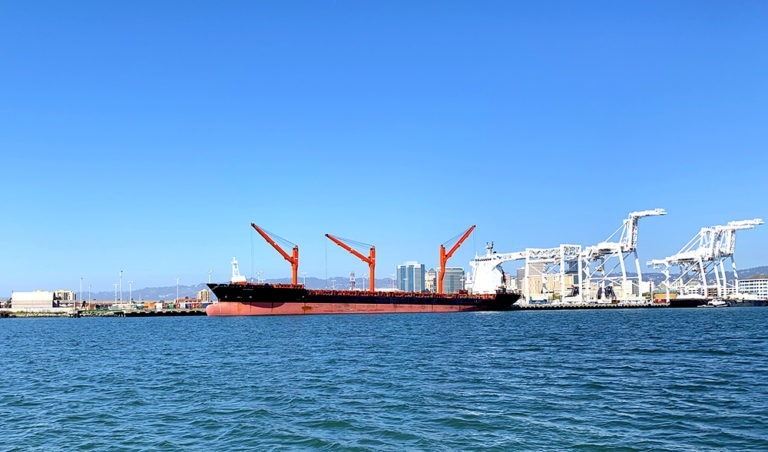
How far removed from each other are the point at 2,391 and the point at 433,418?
17207 mm

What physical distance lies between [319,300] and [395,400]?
7591cm

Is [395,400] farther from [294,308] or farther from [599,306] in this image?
[599,306]

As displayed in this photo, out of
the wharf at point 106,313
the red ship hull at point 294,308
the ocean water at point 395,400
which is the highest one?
the ocean water at point 395,400

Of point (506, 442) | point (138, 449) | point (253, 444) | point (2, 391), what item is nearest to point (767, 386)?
point (506, 442)

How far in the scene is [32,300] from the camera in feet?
564

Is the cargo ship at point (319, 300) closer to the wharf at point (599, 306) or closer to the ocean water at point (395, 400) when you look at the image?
the wharf at point (599, 306)

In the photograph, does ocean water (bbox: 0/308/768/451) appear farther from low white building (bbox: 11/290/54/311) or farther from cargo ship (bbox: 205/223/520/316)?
low white building (bbox: 11/290/54/311)

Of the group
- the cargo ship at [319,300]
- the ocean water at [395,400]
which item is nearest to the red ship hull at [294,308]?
the cargo ship at [319,300]

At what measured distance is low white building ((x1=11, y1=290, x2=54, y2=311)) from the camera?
17000 centimetres

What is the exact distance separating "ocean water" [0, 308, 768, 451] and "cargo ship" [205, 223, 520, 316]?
54.5 m

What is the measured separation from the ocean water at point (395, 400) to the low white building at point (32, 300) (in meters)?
156

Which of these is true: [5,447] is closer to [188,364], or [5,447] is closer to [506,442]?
[506,442]

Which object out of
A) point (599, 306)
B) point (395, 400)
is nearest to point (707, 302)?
point (599, 306)

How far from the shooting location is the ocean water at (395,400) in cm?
1462
